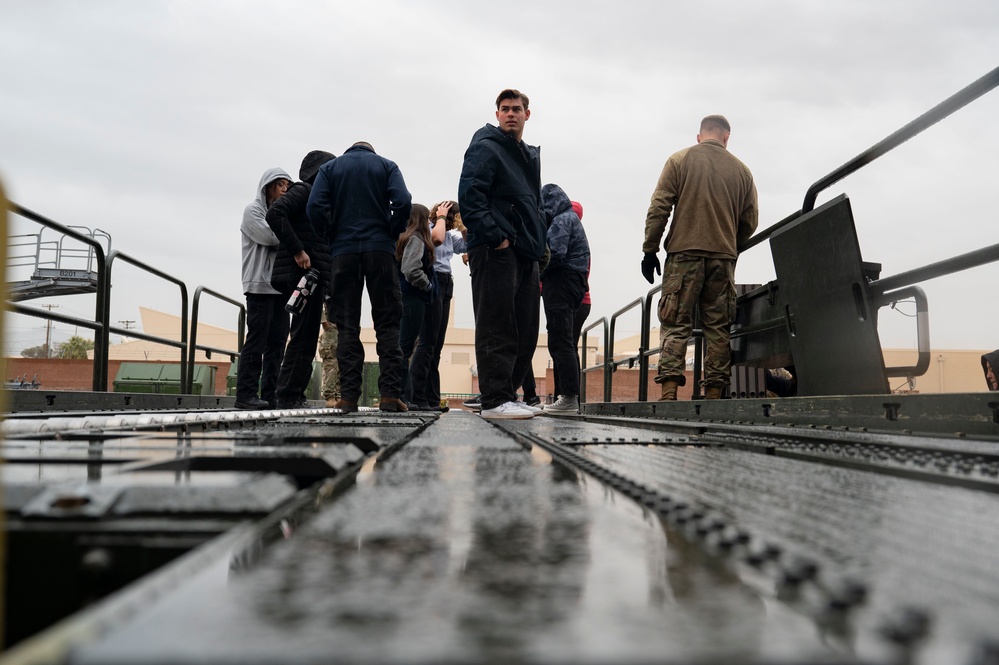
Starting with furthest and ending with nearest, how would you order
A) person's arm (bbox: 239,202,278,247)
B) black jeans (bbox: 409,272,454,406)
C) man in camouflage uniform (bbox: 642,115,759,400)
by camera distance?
black jeans (bbox: 409,272,454,406), person's arm (bbox: 239,202,278,247), man in camouflage uniform (bbox: 642,115,759,400)

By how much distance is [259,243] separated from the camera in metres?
4.98

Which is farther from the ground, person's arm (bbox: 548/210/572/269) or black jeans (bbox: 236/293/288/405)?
person's arm (bbox: 548/210/572/269)

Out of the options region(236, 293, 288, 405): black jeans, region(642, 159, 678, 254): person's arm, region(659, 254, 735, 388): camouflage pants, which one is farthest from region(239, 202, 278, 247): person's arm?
region(659, 254, 735, 388): camouflage pants

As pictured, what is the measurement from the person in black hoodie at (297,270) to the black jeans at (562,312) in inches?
67.9

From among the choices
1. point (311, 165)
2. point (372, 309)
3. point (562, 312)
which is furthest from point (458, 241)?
point (372, 309)

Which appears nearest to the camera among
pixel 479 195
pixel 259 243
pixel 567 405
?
pixel 479 195

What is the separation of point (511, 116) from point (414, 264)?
1.69 metres

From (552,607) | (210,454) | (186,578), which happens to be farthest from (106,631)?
(210,454)

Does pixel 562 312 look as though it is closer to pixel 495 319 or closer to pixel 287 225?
pixel 495 319

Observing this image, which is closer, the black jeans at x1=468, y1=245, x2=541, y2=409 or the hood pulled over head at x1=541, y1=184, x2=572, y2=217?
the black jeans at x1=468, y1=245, x2=541, y2=409

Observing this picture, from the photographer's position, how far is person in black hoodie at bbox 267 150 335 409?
470cm

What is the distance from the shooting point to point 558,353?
5562 millimetres

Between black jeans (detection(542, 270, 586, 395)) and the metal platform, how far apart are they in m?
4.54

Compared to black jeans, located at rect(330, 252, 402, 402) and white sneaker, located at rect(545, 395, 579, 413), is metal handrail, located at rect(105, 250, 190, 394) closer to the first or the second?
black jeans, located at rect(330, 252, 402, 402)
